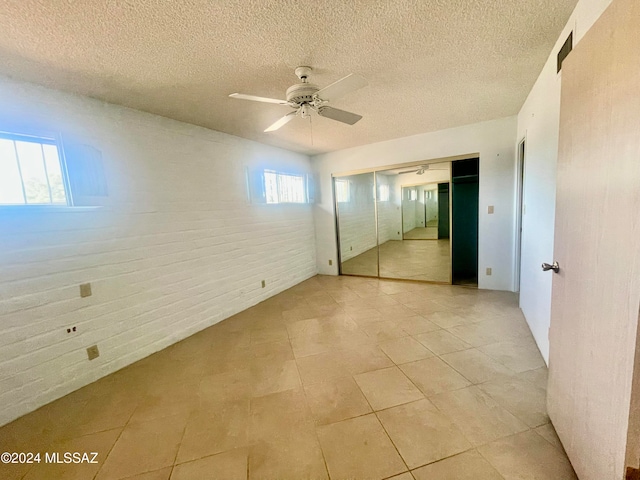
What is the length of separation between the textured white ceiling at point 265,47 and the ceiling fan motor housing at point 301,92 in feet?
0.56

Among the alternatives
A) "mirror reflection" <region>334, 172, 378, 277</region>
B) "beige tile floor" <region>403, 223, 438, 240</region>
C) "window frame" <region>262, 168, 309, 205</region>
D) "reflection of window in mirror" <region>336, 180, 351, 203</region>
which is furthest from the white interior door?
"beige tile floor" <region>403, 223, 438, 240</region>

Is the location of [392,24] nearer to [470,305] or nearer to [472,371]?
[472,371]

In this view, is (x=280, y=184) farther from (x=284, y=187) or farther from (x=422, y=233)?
(x=422, y=233)

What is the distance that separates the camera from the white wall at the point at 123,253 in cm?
181

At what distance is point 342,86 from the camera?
67.6 inches

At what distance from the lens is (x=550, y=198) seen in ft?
6.28

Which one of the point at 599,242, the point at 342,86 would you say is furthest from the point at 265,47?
the point at 599,242

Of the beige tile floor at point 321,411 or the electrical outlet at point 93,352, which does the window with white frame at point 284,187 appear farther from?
the electrical outlet at point 93,352

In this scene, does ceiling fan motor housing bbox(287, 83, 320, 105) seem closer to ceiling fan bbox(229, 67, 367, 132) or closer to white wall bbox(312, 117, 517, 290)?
ceiling fan bbox(229, 67, 367, 132)

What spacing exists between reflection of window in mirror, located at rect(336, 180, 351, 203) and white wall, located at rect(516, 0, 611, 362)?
9.67 feet

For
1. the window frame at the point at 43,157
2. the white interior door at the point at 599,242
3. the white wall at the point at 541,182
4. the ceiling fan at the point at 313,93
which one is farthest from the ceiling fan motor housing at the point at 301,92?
the window frame at the point at 43,157

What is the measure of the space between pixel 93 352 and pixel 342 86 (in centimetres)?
293

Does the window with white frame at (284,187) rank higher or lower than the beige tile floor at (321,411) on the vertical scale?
higher

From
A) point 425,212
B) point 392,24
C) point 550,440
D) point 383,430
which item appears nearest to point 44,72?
point 392,24
